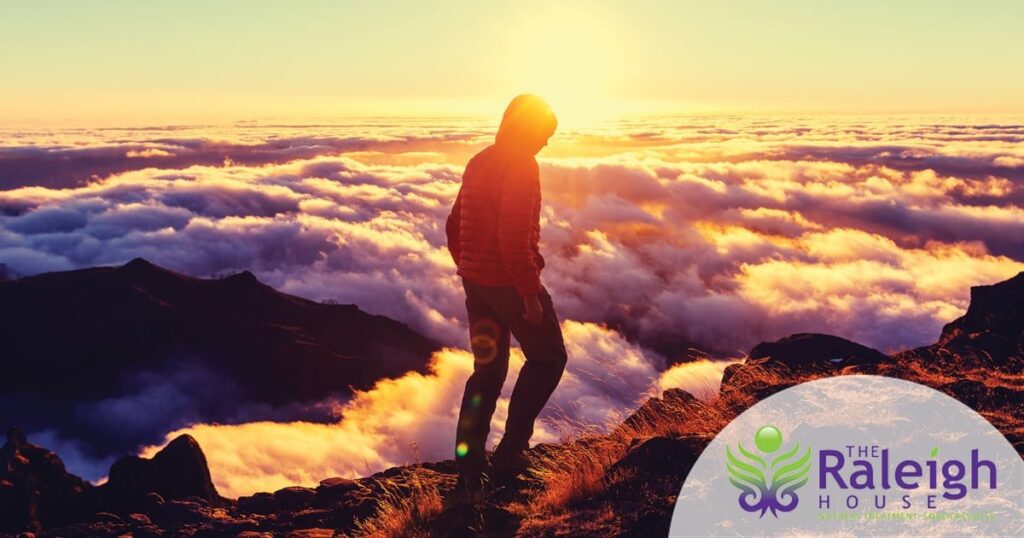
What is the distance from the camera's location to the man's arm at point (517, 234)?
12.8 ft

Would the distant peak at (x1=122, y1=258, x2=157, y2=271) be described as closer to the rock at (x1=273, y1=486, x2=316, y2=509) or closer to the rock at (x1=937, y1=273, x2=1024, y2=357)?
the rock at (x1=273, y1=486, x2=316, y2=509)

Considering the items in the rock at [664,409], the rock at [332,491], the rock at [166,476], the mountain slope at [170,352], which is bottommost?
the mountain slope at [170,352]

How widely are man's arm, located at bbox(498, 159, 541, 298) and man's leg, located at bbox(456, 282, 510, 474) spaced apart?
1.33ft

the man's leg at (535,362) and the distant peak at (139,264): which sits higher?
the man's leg at (535,362)

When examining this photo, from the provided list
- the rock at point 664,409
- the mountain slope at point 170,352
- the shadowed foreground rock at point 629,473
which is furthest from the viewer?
the mountain slope at point 170,352

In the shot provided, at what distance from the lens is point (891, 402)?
4.25m

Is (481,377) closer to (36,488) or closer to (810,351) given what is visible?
(810,351)

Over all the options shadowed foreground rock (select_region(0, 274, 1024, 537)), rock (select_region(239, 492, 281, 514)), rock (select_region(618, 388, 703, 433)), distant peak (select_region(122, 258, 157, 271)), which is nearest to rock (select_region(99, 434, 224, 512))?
shadowed foreground rock (select_region(0, 274, 1024, 537))

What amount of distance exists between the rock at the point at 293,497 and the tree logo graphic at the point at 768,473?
336 cm

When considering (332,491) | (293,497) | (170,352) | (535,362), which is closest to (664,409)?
(535,362)

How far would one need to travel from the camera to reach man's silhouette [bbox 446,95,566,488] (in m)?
3.92

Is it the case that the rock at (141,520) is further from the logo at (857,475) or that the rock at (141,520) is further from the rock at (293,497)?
the logo at (857,475)

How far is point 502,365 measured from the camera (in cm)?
427

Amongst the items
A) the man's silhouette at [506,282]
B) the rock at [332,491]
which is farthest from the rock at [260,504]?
the man's silhouette at [506,282]
